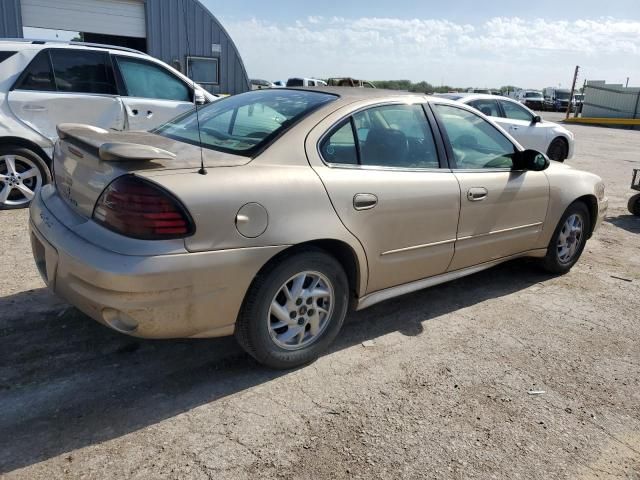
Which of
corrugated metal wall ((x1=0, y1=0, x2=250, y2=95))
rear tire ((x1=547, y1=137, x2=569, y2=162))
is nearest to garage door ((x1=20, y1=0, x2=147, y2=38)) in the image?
corrugated metal wall ((x1=0, y1=0, x2=250, y2=95))

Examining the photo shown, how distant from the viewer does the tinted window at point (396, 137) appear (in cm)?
339

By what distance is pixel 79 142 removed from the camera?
300 centimetres

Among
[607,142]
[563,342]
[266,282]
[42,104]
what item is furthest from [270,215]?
[607,142]

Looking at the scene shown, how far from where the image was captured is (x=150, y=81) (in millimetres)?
7059

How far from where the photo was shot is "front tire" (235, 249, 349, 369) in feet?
9.41

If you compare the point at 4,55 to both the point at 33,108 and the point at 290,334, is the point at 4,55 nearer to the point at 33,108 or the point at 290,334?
the point at 33,108

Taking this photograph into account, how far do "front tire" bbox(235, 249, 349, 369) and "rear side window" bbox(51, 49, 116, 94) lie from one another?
15.9ft

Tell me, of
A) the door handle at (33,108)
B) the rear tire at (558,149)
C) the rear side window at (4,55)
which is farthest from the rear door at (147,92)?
the rear tire at (558,149)

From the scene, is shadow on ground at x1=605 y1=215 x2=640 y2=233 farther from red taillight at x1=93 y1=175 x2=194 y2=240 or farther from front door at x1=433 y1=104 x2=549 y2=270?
red taillight at x1=93 y1=175 x2=194 y2=240

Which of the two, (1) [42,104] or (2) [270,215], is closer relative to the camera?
(2) [270,215]

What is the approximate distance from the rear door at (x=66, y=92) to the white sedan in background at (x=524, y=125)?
5.97 metres

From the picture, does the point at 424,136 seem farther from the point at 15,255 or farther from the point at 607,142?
the point at 607,142

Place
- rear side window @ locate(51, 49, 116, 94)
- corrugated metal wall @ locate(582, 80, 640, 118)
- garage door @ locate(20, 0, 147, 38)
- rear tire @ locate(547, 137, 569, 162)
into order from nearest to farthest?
rear side window @ locate(51, 49, 116, 94) < rear tire @ locate(547, 137, 569, 162) < garage door @ locate(20, 0, 147, 38) < corrugated metal wall @ locate(582, 80, 640, 118)

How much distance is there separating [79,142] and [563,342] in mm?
3366
